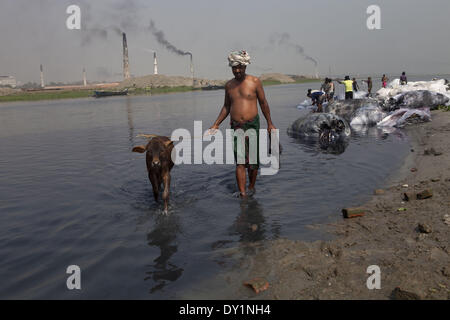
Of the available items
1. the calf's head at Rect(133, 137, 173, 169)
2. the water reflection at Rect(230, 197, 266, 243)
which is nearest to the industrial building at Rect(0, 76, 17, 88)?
the calf's head at Rect(133, 137, 173, 169)

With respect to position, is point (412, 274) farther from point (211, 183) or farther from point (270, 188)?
point (211, 183)

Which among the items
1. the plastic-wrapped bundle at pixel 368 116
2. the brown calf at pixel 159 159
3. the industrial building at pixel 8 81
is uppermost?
the industrial building at pixel 8 81

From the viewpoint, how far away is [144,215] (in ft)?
17.5

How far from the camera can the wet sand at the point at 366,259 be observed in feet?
9.82

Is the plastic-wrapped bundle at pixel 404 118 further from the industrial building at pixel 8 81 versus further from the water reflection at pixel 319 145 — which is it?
the industrial building at pixel 8 81

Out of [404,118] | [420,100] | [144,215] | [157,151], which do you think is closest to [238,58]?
[157,151]

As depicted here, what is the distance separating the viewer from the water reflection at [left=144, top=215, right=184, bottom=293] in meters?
3.48

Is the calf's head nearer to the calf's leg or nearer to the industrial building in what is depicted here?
the calf's leg

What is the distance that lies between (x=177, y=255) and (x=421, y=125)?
41.0 ft

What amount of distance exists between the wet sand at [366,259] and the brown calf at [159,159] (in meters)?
1.93

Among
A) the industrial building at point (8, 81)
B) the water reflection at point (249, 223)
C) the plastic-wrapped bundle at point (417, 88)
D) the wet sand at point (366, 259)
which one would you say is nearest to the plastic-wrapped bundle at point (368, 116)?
the plastic-wrapped bundle at point (417, 88)

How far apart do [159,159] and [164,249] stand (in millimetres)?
1481

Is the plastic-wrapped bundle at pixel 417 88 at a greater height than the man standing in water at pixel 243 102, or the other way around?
the plastic-wrapped bundle at pixel 417 88
